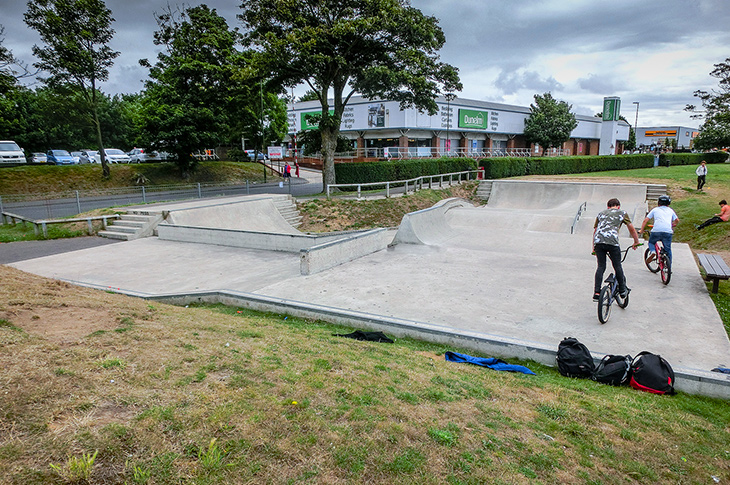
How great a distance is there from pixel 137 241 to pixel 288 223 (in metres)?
6.44

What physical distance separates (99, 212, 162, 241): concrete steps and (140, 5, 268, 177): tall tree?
1481 cm

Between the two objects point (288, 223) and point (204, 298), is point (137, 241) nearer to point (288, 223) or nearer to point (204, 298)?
point (288, 223)

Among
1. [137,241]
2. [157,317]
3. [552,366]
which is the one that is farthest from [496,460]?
[137,241]

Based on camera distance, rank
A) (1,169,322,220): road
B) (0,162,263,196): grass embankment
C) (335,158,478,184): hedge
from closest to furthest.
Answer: (1,169,322,220): road → (335,158,478,184): hedge → (0,162,263,196): grass embankment

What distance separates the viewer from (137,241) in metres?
13.8

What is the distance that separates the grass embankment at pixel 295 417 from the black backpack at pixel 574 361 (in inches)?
6.0

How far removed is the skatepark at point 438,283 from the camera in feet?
19.0

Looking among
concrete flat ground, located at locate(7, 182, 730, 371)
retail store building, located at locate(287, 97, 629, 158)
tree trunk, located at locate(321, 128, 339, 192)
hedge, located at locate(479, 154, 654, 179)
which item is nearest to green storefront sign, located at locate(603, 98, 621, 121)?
retail store building, located at locate(287, 97, 629, 158)

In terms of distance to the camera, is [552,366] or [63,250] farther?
[63,250]

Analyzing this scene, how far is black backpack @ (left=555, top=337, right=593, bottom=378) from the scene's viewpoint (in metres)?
4.84

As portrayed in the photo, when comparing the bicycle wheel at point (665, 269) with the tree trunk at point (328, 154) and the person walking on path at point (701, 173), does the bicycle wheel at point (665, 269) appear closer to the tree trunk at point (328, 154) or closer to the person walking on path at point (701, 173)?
the person walking on path at point (701, 173)

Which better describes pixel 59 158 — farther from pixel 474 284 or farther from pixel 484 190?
pixel 474 284

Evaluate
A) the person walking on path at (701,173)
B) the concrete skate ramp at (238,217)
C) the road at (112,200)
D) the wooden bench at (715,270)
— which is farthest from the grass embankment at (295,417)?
the person walking on path at (701,173)

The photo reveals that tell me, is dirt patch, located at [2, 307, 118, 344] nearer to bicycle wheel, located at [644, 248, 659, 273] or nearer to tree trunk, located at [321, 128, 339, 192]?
bicycle wheel, located at [644, 248, 659, 273]
